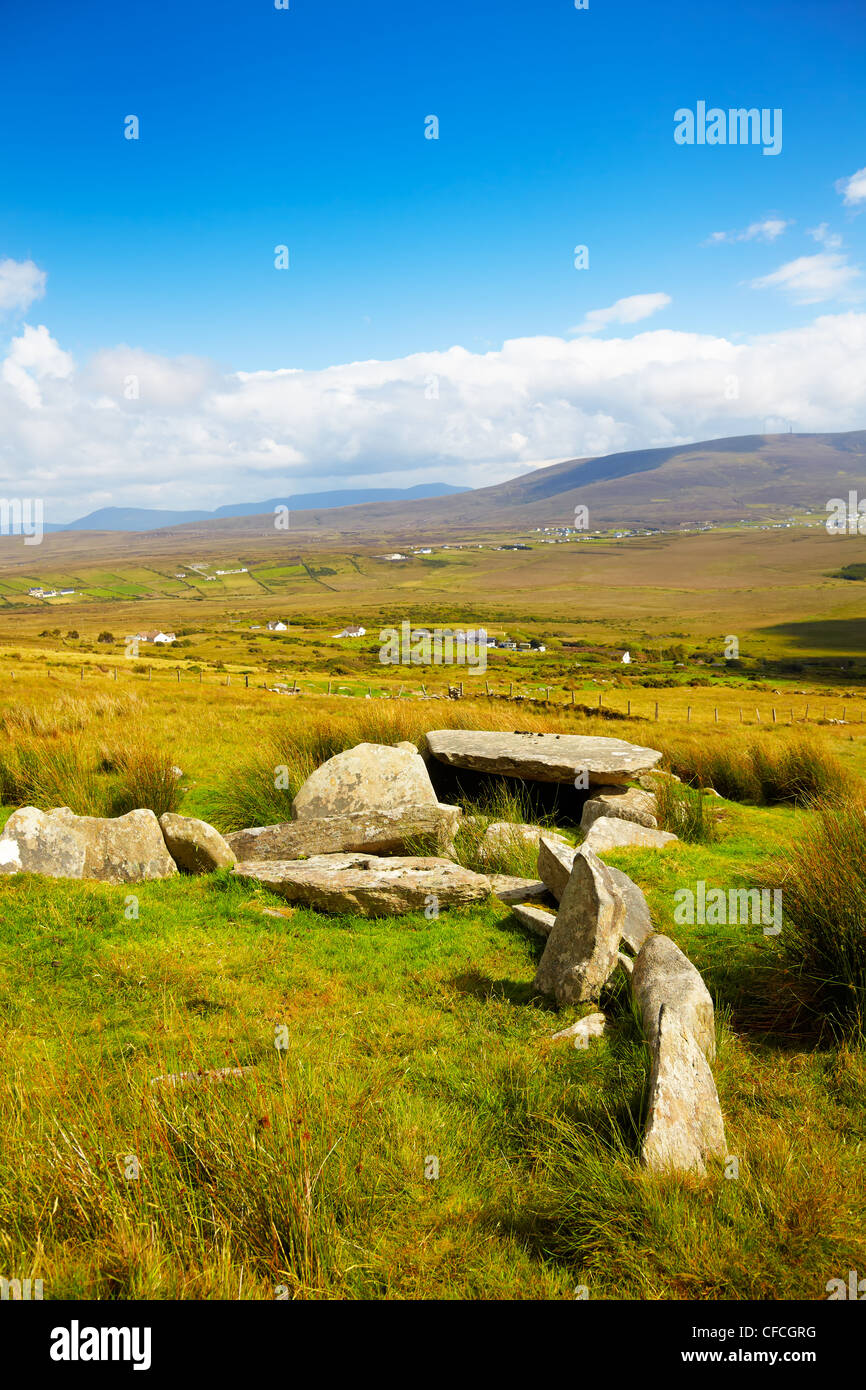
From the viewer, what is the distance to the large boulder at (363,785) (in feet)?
38.8

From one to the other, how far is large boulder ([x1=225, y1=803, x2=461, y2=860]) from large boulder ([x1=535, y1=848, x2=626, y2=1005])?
150 inches

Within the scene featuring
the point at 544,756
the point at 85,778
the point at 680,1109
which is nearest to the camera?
the point at 680,1109

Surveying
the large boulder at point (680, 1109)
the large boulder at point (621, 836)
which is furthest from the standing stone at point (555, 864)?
the large boulder at point (680, 1109)

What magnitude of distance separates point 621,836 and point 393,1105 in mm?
7015

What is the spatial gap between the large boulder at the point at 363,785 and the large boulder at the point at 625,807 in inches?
110

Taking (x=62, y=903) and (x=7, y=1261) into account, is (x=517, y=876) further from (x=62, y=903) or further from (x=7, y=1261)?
(x=7, y=1261)

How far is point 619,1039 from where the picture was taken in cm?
618

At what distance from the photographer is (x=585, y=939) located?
6980mm

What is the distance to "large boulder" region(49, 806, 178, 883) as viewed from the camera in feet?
33.2

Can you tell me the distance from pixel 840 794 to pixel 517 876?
7729mm

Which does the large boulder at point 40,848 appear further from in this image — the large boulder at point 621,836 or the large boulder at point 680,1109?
the large boulder at point 680,1109

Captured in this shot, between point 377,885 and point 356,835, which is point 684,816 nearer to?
point 356,835

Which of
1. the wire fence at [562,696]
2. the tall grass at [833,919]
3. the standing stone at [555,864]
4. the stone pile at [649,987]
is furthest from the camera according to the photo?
the wire fence at [562,696]

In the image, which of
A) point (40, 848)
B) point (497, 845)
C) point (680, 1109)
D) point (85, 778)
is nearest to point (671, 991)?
point (680, 1109)
